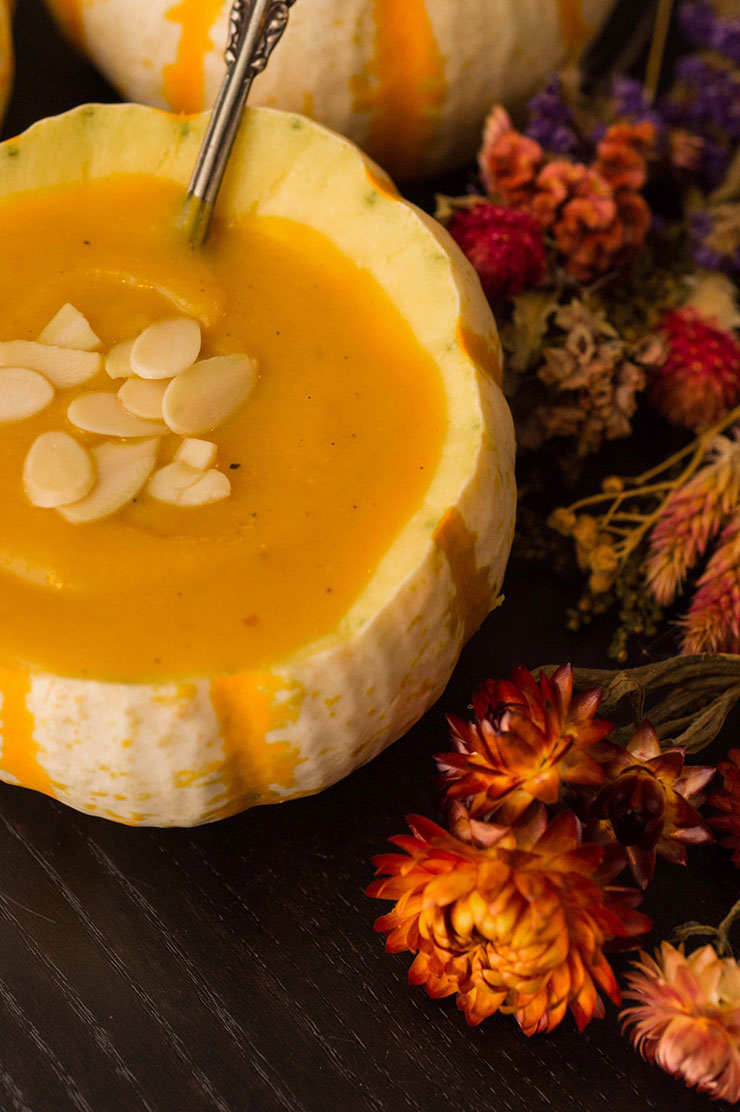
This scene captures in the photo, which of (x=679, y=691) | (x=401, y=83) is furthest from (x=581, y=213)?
(x=679, y=691)

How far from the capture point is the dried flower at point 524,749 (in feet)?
2.39

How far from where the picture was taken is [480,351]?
2.85 ft

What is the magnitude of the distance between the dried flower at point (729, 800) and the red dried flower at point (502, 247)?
455mm

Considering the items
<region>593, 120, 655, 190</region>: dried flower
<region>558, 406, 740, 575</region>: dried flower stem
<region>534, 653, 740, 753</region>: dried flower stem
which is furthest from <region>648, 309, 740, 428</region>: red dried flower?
<region>534, 653, 740, 753</region>: dried flower stem

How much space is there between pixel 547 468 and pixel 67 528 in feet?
1.59

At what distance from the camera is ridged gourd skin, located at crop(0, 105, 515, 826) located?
0.72 metres

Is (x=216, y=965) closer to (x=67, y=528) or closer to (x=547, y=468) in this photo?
(x=67, y=528)

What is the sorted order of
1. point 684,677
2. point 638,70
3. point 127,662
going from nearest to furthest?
point 127,662 → point 684,677 → point 638,70

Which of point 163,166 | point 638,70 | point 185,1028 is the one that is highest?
point 163,166

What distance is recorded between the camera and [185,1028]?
778 millimetres

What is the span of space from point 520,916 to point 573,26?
0.92 m

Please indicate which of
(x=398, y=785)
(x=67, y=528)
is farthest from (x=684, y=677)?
(x=67, y=528)

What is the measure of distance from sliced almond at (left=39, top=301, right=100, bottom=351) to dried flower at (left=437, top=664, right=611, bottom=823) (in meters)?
0.38

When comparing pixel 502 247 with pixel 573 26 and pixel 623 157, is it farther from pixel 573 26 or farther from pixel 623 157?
pixel 573 26
